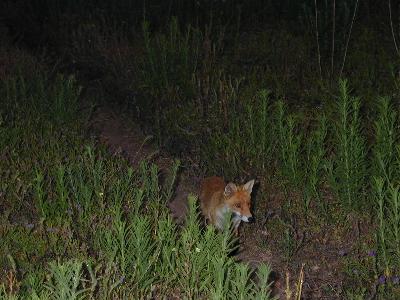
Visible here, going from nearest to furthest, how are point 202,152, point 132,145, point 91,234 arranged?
point 91,234 < point 202,152 < point 132,145

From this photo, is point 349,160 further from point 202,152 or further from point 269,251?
point 202,152

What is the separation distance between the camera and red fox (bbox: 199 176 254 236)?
5828 millimetres

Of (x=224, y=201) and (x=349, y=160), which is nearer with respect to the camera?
(x=349, y=160)

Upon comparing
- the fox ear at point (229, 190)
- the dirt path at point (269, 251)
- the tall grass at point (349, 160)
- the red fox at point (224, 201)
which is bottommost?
the dirt path at point (269, 251)

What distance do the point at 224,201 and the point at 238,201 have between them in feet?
0.46

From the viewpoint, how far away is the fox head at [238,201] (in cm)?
581

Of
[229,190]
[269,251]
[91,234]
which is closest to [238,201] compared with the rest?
[229,190]

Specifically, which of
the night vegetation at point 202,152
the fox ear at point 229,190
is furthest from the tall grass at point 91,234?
the fox ear at point 229,190

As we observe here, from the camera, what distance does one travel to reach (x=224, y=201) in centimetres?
589

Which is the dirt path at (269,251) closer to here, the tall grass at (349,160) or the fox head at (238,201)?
the fox head at (238,201)

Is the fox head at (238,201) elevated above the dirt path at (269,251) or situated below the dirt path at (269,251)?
above

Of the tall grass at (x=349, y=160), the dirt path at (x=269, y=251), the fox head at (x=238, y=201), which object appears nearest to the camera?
the dirt path at (x=269, y=251)

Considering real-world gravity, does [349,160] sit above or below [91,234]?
above

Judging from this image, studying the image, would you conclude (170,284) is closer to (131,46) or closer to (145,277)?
(145,277)
